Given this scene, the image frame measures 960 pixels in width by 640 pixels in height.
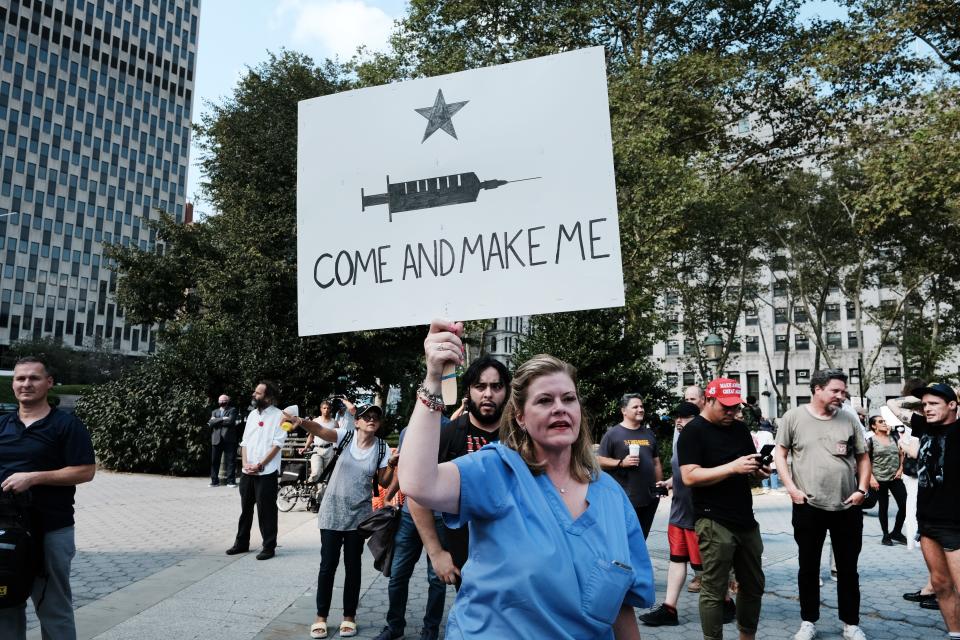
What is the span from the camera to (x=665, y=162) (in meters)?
19.4

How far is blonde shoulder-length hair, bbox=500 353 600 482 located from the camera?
228 centimetres

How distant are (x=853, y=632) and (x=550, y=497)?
13.8ft

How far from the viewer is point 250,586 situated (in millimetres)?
6730

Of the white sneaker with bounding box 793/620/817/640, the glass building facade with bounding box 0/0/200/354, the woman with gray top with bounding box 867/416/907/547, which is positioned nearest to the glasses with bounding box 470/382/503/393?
the white sneaker with bounding box 793/620/817/640

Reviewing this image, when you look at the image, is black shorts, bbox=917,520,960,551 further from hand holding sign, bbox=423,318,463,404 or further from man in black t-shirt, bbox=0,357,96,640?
man in black t-shirt, bbox=0,357,96,640

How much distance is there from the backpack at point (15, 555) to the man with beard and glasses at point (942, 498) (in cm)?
556

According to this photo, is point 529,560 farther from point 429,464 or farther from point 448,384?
point 448,384

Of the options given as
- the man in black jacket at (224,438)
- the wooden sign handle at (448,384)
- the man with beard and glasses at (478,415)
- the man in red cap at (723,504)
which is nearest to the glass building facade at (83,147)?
the man in black jacket at (224,438)

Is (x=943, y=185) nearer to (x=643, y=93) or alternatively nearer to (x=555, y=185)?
(x=643, y=93)

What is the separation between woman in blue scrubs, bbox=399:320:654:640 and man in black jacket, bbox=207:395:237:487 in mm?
14284

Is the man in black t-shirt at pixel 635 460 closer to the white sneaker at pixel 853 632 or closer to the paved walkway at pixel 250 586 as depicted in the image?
the paved walkway at pixel 250 586

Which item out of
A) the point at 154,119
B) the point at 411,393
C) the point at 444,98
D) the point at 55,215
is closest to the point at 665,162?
the point at 411,393

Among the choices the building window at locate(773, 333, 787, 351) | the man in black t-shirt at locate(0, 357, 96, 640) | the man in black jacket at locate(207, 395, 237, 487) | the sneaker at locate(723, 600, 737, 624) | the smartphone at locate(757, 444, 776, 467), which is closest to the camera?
the man in black t-shirt at locate(0, 357, 96, 640)

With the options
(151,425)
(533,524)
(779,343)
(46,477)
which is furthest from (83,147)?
(533,524)
